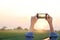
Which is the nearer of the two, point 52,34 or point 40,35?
→ point 52,34

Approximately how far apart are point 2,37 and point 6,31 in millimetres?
124

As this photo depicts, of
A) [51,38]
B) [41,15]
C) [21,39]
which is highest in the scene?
[41,15]

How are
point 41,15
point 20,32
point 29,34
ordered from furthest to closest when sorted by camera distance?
point 20,32
point 41,15
point 29,34

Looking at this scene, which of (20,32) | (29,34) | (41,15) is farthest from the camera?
(20,32)

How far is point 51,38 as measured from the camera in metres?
1.48

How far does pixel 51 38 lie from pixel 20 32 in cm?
107

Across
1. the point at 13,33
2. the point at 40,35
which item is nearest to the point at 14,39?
the point at 13,33

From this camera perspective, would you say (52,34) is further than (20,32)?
No

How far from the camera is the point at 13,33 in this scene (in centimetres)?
256

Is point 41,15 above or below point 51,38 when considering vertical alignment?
above

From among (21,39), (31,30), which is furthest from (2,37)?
(31,30)

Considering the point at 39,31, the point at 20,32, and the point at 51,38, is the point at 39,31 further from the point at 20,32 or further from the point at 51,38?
the point at 51,38

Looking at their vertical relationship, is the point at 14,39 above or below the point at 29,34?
below

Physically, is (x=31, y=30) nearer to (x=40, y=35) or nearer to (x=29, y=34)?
(x=29, y=34)
